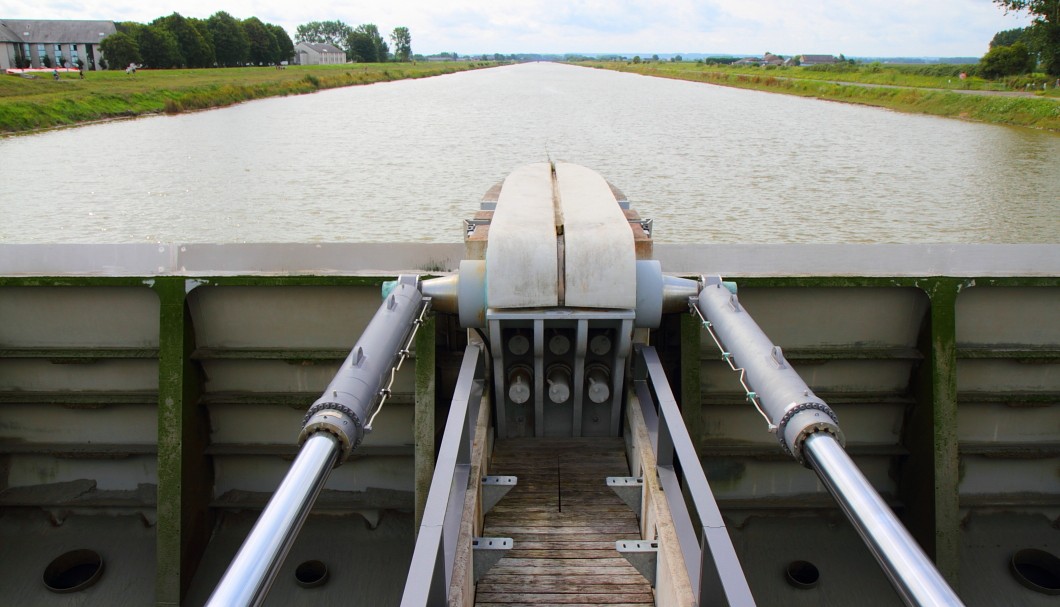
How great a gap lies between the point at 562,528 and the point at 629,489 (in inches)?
18.3

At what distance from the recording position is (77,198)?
1722cm

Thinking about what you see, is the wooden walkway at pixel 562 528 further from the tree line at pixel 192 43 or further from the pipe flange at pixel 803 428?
the tree line at pixel 192 43

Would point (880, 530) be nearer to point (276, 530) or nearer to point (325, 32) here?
point (276, 530)

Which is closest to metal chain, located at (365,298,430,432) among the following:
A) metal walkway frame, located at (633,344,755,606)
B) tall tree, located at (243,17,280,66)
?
metal walkway frame, located at (633,344,755,606)

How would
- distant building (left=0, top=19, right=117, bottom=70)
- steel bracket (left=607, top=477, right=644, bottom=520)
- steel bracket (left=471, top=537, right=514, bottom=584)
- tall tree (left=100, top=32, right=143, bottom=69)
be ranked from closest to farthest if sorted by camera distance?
steel bracket (left=471, top=537, right=514, bottom=584) → steel bracket (left=607, top=477, right=644, bottom=520) → tall tree (left=100, top=32, right=143, bottom=69) → distant building (left=0, top=19, right=117, bottom=70)

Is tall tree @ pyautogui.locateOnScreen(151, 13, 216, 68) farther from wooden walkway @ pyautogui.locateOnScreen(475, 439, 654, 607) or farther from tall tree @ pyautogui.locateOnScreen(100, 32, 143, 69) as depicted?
wooden walkway @ pyautogui.locateOnScreen(475, 439, 654, 607)

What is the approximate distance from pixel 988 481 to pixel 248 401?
608 centimetres

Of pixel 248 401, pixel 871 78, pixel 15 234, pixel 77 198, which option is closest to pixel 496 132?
pixel 77 198

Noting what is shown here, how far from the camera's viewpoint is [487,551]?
389cm

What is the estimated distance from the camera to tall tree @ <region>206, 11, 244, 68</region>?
8212 cm

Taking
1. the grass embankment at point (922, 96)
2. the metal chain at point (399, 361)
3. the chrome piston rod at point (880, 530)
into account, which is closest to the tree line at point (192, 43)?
the grass embankment at point (922, 96)

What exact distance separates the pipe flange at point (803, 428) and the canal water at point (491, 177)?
34.7 feet

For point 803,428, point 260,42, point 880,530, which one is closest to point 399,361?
point 803,428

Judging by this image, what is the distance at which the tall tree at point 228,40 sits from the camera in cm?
8212
